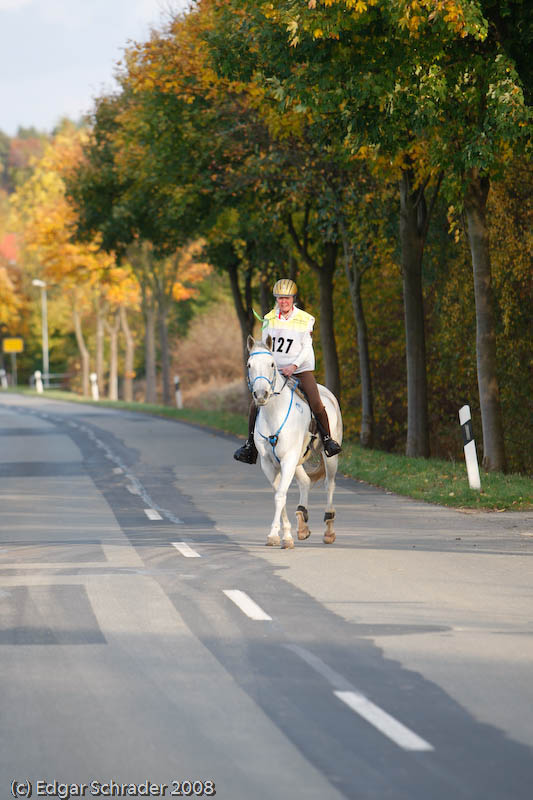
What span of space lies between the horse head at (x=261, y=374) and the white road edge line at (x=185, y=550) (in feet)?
5.00

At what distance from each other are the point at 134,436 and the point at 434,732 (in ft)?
87.8

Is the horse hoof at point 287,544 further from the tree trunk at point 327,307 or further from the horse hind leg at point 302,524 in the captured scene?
the tree trunk at point 327,307

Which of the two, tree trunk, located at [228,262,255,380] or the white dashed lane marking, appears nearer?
the white dashed lane marking

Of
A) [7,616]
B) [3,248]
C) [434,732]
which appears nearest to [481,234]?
[7,616]

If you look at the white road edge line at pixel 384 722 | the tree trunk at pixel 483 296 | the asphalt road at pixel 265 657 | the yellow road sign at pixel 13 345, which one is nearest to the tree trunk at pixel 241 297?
the tree trunk at pixel 483 296

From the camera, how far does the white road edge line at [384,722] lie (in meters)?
5.80

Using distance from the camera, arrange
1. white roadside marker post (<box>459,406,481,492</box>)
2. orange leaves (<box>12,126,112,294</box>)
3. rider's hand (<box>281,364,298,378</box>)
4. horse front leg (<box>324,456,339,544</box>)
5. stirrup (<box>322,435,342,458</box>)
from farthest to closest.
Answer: orange leaves (<box>12,126,112,294</box>)
white roadside marker post (<box>459,406,481,492</box>)
stirrup (<box>322,435,342,458</box>)
horse front leg (<box>324,456,339,544</box>)
rider's hand (<box>281,364,298,378</box>)

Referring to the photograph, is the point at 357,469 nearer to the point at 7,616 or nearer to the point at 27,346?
the point at 7,616

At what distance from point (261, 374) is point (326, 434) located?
1.61 m

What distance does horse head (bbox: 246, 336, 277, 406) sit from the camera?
1197cm

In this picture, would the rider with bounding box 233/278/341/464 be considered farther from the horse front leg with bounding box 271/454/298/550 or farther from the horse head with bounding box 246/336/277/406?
the horse front leg with bounding box 271/454/298/550

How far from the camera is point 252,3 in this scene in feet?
63.9

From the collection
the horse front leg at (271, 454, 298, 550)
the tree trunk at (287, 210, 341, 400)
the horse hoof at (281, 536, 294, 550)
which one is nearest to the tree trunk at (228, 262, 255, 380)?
the tree trunk at (287, 210, 341, 400)

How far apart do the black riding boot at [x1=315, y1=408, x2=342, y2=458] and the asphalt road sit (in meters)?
0.92
